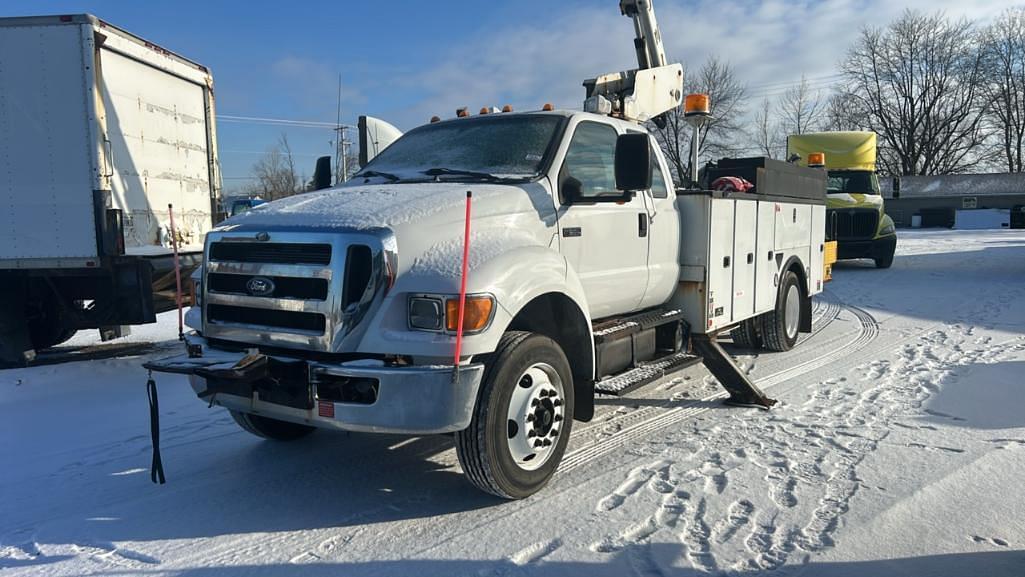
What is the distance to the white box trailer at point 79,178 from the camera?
23.7ft

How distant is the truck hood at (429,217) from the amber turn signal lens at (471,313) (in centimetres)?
17

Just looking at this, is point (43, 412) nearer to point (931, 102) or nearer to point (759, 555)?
point (759, 555)

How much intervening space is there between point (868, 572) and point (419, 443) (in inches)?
114

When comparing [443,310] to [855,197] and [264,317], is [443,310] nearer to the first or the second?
[264,317]

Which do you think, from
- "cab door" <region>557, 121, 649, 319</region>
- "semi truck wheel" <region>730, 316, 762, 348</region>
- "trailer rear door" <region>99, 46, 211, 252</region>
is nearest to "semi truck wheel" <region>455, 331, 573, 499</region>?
"cab door" <region>557, 121, 649, 319</region>

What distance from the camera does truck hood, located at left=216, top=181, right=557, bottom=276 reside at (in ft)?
11.8

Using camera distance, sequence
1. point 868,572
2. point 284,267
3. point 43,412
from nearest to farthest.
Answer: point 868,572
point 284,267
point 43,412

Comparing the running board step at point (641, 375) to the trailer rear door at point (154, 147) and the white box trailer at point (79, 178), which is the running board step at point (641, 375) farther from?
the trailer rear door at point (154, 147)

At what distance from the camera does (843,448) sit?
466 centimetres

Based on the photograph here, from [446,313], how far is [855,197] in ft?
55.0

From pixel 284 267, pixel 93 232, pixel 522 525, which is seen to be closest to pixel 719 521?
pixel 522 525

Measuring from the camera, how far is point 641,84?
685cm

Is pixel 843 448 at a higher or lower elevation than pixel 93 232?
lower

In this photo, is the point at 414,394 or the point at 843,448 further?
the point at 843,448
